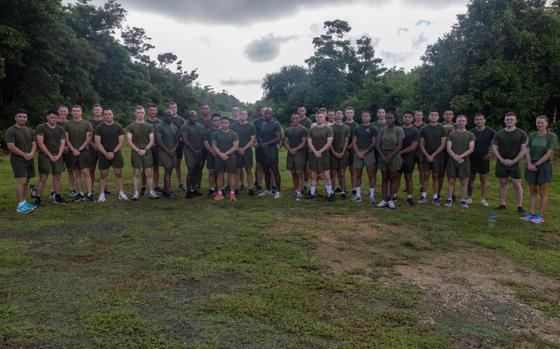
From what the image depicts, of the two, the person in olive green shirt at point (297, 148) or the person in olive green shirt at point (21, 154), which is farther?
the person in olive green shirt at point (297, 148)

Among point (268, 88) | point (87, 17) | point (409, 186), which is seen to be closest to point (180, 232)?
point (409, 186)

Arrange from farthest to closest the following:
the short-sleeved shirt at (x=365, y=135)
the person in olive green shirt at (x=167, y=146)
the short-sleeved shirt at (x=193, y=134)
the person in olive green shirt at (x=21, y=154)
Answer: the short-sleeved shirt at (x=193, y=134) < the person in olive green shirt at (x=167, y=146) < the short-sleeved shirt at (x=365, y=135) < the person in olive green shirt at (x=21, y=154)

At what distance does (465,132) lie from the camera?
336 inches

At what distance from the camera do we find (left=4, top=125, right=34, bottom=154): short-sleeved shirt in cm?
776

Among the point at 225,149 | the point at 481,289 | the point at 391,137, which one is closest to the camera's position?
the point at 481,289

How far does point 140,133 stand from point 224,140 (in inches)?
65.0

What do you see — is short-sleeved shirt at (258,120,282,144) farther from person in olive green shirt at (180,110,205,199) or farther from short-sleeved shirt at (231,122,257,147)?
person in olive green shirt at (180,110,205,199)

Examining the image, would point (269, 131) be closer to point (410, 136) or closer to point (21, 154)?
point (410, 136)

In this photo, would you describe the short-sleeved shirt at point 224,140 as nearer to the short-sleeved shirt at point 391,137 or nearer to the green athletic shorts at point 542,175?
the short-sleeved shirt at point 391,137

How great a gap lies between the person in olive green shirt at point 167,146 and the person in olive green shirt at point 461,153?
18.0 feet

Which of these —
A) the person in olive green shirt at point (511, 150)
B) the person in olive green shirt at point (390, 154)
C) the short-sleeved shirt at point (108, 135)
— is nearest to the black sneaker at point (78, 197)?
the short-sleeved shirt at point (108, 135)

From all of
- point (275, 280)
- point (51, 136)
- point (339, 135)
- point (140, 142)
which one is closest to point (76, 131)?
point (51, 136)

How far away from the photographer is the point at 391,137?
8.46 meters

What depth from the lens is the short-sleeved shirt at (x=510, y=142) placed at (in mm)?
8164
